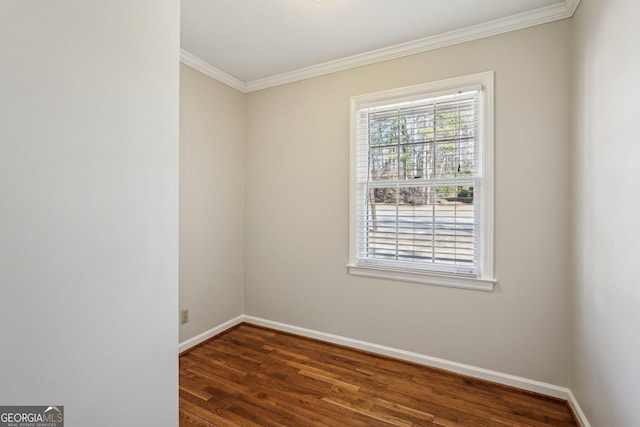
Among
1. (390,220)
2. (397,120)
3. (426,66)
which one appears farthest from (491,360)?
(426,66)

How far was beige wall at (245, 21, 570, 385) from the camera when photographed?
6.48 feet

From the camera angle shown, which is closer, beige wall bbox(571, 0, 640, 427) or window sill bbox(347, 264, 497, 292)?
beige wall bbox(571, 0, 640, 427)

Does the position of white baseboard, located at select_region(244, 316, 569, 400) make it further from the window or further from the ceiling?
the ceiling

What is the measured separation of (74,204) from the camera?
1.00 m

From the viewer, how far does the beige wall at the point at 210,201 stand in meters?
2.59

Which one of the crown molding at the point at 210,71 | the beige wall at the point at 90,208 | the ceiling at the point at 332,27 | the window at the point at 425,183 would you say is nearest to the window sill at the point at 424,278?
the window at the point at 425,183

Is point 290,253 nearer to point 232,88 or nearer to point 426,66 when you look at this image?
point 232,88

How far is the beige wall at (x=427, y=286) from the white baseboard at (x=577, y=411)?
0.40ft

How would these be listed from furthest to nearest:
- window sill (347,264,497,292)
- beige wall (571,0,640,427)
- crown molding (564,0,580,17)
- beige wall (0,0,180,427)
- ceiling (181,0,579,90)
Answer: window sill (347,264,497,292) → ceiling (181,0,579,90) → crown molding (564,0,580,17) → beige wall (571,0,640,427) → beige wall (0,0,180,427)

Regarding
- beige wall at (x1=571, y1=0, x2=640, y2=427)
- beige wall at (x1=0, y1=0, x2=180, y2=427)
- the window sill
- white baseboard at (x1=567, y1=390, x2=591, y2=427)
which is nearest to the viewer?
beige wall at (x1=0, y1=0, x2=180, y2=427)

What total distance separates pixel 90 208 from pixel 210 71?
2174 millimetres

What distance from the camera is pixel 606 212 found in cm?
145

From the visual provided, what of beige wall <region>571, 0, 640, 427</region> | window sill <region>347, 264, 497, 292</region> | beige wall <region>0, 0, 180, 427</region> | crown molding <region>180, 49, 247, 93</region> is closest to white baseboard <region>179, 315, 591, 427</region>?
beige wall <region>571, 0, 640, 427</region>

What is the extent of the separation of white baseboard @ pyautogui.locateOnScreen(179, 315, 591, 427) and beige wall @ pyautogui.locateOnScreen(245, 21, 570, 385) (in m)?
0.05
